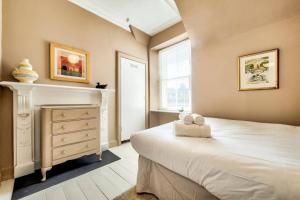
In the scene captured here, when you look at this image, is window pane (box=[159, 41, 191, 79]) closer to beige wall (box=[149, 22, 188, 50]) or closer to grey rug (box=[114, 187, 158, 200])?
beige wall (box=[149, 22, 188, 50])

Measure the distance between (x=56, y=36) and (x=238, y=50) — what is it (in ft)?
10.2

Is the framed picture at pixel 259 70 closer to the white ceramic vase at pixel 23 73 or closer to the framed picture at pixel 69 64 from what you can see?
the framed picture at pixel 69 64

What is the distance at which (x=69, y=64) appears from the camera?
7.44 feet

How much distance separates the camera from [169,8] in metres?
2.60

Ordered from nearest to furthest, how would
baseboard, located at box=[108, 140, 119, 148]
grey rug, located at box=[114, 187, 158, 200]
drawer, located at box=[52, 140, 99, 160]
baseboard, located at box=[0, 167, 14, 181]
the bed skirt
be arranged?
1. the bed skirt
2. grey rug, located at box=[114, 187, 158, 200]
3. baseboard, located at box=[0, 167, 14, 181]
4. drawer, located at box=[52, 140, 99, 160]
5. baseboard, located at box=[108, 140, 119, 148]

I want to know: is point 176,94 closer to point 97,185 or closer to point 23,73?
point 97,185

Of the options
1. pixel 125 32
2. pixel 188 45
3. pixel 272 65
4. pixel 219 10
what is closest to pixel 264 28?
pixel 272 65

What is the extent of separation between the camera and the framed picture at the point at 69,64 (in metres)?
2.10

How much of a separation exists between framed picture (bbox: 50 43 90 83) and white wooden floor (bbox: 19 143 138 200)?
1616mm

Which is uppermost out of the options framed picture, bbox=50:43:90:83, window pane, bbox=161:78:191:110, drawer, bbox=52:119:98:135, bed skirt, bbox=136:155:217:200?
framed picture, bbox=50:43:90:83

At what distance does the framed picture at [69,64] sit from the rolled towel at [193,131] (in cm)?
208

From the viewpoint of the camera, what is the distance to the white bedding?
23.5 inches

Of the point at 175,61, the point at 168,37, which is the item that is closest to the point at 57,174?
the point at 175,61

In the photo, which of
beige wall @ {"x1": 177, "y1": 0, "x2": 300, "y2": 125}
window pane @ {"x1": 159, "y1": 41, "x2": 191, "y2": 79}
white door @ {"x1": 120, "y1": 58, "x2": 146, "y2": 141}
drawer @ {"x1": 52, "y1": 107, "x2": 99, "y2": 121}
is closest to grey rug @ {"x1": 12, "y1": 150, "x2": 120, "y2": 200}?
drawer @ {"x1": 52, "y1": 107, "x2": 99, "y2": 121}
